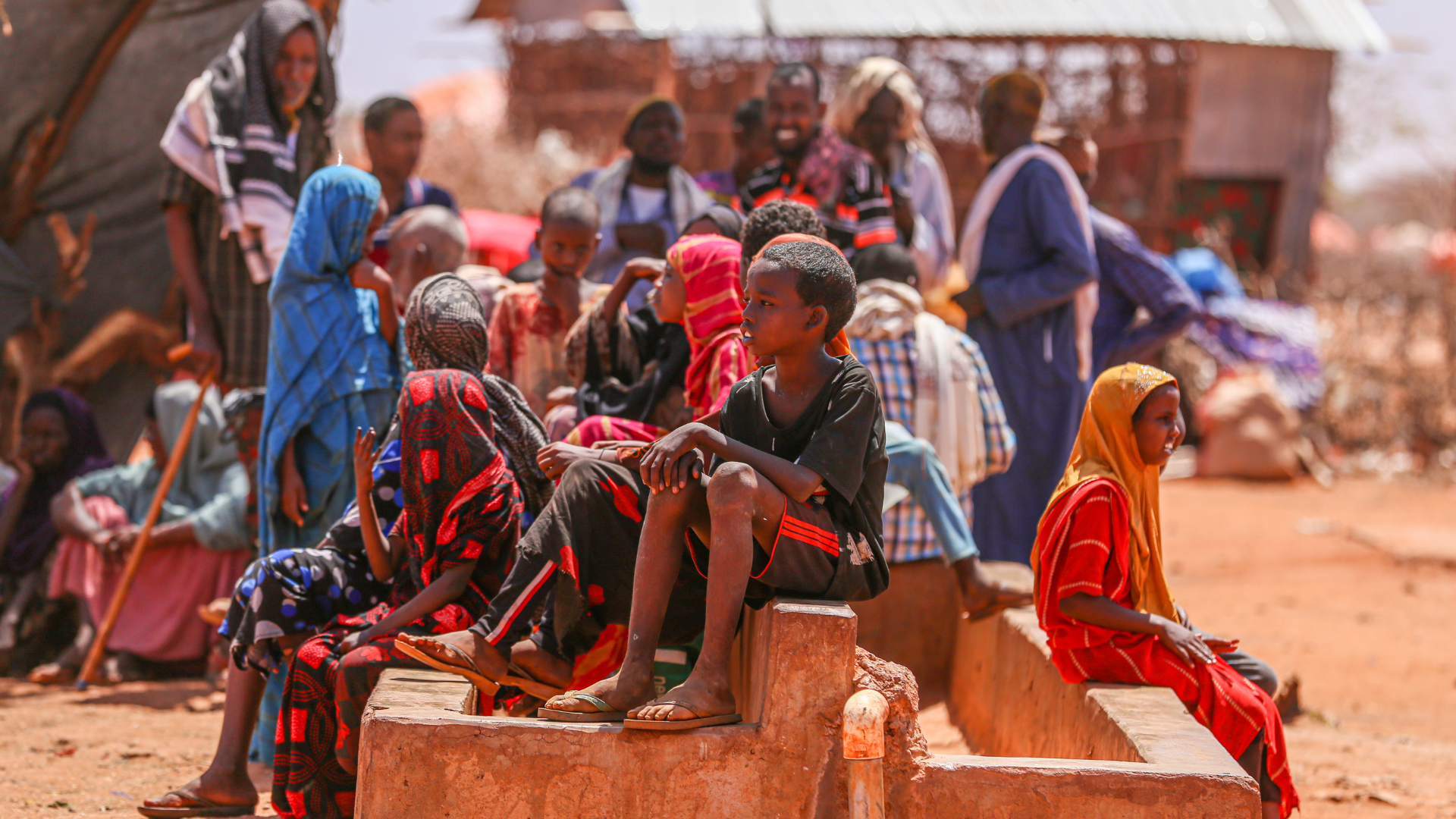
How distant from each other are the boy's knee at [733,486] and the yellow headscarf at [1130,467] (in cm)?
116

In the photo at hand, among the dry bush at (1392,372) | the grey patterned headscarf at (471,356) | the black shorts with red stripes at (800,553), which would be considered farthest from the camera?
the dry bush at (1392,372)

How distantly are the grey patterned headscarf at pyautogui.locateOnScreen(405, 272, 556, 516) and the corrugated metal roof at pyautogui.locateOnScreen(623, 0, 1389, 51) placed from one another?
1216 centimetres

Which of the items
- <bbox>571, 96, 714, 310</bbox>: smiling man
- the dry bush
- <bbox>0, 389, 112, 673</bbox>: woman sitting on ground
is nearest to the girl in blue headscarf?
<bbox>571, 96, 714, 310</bbox>: smiling man

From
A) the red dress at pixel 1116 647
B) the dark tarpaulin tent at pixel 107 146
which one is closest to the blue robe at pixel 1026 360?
the red dress at pixel 1116 647

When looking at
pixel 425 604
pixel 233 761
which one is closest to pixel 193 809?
pixel 233 761

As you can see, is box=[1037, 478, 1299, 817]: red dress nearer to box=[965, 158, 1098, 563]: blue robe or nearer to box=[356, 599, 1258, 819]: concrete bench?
box=[356, 599, 1258, 819]: concrete bench

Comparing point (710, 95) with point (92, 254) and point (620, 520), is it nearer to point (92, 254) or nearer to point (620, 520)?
point (92, 254)

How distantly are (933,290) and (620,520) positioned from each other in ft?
10.8

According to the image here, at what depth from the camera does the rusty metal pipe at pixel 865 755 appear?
3.01 meters

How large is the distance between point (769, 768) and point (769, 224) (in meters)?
1.73

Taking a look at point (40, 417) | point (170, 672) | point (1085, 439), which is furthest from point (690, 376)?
point (40, 417)

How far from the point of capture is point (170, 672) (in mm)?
6402

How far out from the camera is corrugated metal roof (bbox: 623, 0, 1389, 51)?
1556 cm

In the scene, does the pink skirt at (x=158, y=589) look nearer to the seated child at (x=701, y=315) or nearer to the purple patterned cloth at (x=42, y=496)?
the purple patterned cloth at (x=42, y=496)
